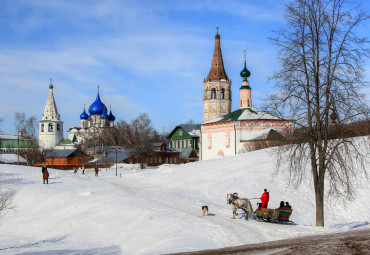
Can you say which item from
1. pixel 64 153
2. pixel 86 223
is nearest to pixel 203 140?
pixel 64 153

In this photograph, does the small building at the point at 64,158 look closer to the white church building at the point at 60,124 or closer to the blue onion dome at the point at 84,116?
the white church building at the point at 60,124

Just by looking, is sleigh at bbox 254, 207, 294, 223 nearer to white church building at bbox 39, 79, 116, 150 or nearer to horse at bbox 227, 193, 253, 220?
horse at bbox 227, 193, 253, 220

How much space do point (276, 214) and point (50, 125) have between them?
106m

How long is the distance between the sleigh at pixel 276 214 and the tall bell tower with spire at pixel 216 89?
227 ft

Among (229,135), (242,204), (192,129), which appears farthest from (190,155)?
(242,204)

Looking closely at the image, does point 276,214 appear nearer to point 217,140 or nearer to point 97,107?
point 217,140

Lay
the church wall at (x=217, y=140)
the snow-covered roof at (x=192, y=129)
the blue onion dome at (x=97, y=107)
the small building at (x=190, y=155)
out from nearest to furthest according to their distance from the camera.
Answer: the church wall at (x=217, y=140)
the small building at (x=190, y=155)
the snow-covered roof at (x=192, y=129)
the blue onion dome at (x=97, y=107)

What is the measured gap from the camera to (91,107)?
114188 mm

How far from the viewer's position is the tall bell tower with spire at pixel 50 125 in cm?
11550

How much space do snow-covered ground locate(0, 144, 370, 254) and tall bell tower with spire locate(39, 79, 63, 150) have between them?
77.7 metres

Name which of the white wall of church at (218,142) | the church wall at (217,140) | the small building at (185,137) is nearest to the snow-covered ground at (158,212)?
the white wall of church at (218,142)

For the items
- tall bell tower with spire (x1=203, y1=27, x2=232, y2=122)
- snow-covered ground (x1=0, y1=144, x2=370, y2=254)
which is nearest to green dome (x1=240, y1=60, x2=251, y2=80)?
tall bell tower with spire (x1=203, y1=27, x2=232, y2=122)

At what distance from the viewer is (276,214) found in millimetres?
19000

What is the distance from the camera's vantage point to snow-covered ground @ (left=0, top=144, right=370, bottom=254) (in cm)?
1695
